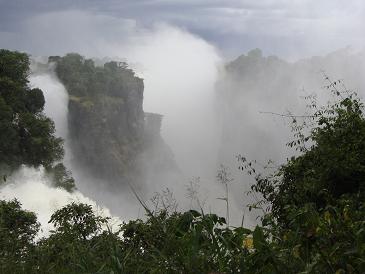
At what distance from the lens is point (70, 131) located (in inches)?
2837

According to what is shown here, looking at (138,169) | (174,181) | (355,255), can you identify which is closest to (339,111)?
(355,255)

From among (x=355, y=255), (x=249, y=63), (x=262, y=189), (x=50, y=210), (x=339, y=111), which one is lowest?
(x=355, y=255)

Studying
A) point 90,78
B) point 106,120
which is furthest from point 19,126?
point 106,120

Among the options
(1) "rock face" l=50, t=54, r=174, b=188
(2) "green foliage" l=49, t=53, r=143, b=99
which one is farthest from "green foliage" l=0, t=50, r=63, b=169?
(2) "green foliage" l=49, t=53, r=143, b=99

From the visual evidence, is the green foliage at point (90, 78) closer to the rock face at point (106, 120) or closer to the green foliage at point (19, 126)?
the rock face at point (106, 120)

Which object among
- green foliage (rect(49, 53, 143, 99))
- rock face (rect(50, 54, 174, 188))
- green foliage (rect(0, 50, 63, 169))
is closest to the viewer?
green foliage (rect(0, 50, 63, 169))

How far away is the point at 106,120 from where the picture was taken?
75.1m

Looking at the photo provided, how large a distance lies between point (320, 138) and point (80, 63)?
64997mm

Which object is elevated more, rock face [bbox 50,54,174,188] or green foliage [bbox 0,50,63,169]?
rock face [bbox 50,54,174,188]

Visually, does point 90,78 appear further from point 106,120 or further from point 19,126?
point 19,126

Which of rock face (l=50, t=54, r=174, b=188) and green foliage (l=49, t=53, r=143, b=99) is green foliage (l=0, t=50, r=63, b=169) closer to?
rock face (l=50, t=54, r=174, b=188)

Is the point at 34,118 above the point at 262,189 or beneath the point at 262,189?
above

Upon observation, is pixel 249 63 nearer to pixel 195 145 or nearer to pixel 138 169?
pixel 195 145

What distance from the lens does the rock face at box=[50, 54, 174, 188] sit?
7069cm
